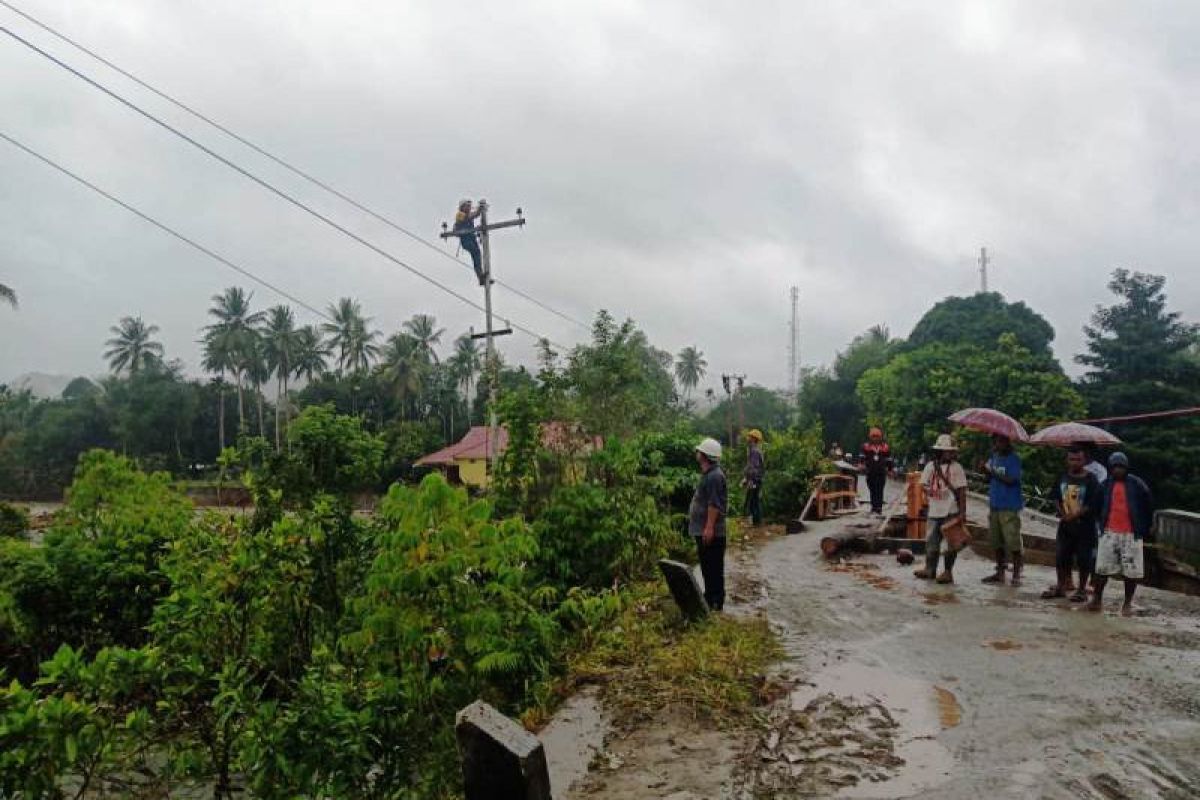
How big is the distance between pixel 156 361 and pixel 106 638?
6612cm

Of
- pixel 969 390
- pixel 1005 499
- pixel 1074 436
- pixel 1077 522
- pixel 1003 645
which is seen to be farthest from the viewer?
pixel 969 390

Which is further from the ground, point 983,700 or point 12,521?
point 983,700

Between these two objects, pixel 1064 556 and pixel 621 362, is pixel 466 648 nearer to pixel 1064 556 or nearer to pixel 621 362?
pixel 1064 556

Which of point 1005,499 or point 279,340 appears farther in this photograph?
point 279,340

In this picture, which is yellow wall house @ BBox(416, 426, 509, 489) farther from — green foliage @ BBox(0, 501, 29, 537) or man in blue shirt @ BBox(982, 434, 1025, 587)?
man in blue shirt @ BBox(982, 434, 1025, 587)

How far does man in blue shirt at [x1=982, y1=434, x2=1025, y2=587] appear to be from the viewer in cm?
872

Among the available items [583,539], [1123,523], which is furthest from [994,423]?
[583,539]

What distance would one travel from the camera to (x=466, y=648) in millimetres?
4547

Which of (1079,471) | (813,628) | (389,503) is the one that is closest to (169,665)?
(389,503)

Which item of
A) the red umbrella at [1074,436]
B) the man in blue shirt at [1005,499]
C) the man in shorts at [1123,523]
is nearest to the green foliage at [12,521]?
the man in blue shirt at [1005,499]

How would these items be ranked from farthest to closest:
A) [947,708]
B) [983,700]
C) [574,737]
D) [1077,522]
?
1. [1077,522]
2. [983,700]
3. [947,708]
4. [574,737]

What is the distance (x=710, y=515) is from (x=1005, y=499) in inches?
155

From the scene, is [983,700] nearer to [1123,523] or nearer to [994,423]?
[1123,523]

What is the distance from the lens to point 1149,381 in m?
31.5
